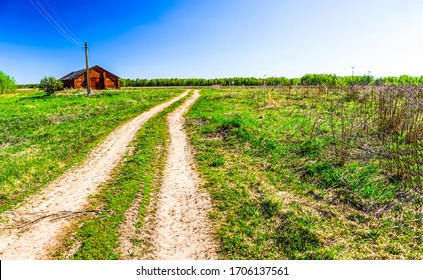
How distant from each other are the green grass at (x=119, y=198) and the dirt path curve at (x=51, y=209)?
43 centimetres

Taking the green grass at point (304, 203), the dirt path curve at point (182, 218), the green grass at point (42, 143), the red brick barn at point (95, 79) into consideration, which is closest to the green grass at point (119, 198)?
the dirt path curve at point (182, 218)

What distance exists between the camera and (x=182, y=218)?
248 inches

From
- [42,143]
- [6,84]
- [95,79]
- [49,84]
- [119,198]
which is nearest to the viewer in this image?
[119,198]

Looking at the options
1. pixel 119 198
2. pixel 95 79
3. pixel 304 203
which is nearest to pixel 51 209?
pixel 119 198

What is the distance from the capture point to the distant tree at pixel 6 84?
219 feet

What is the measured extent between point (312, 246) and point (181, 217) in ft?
9.30

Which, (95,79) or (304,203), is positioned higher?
(95,79)

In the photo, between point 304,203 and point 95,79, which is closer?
point 304,203

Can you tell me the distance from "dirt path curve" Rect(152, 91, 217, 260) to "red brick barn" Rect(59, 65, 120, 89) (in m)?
49.6

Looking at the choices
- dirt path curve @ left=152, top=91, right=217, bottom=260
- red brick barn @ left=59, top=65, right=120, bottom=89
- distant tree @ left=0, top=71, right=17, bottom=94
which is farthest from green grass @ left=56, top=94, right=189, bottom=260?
distant tree @ left=0, top=71, right=17, bottom=94

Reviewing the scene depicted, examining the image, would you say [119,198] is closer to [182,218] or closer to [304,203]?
[182,218]

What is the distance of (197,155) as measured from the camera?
10930 millimetres

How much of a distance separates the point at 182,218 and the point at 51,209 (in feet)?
10.9

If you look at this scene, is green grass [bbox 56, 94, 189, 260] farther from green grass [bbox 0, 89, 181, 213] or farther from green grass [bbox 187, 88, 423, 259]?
green grass [bbox 0, 89, 181, 213]
